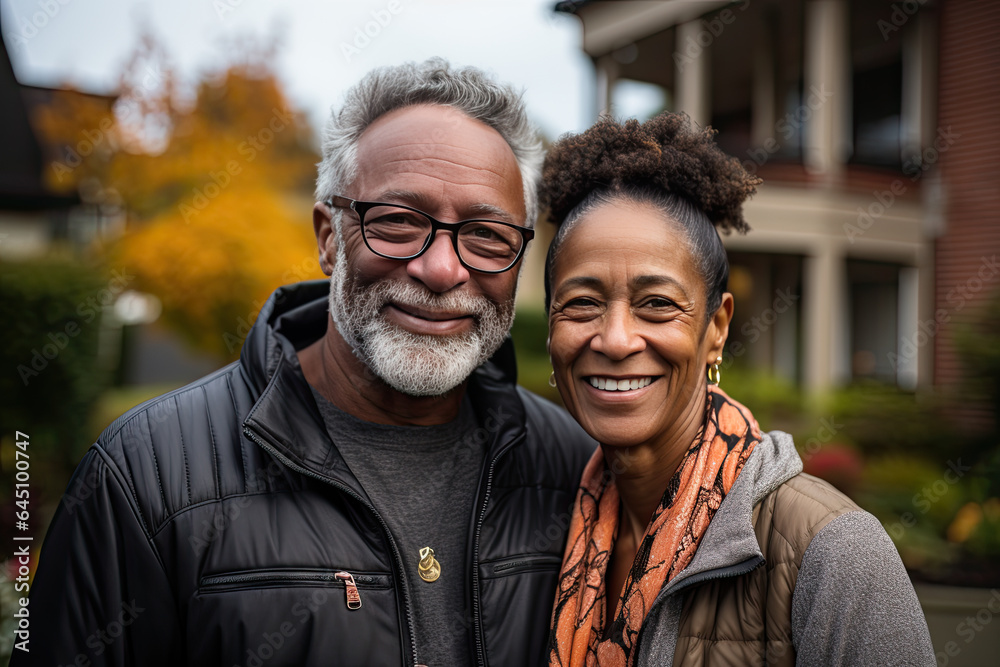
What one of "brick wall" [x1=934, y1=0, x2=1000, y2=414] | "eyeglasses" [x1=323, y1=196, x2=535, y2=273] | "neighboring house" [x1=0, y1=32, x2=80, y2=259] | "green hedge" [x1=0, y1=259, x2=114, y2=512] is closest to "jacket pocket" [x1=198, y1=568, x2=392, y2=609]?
"eyeglasses" [x1=323, y1=196, x2=535, y2=273]

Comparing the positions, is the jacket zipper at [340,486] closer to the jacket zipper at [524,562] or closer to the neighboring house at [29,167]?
the jacket zipper at [524,562]

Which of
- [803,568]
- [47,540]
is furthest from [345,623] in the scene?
[803,568]

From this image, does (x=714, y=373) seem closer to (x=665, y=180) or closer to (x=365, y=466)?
(x=665, y=180)

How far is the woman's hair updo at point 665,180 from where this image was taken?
1.96 metres

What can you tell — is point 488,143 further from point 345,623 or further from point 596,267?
point 345,623

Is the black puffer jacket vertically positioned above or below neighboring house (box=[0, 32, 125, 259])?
below

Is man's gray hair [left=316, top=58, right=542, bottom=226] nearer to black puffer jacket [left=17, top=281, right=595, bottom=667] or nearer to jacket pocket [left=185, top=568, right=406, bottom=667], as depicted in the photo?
black puffer jacket [left=17, top=281, right=595, bottom=667]

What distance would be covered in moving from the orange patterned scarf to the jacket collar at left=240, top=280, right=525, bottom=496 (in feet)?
1.35

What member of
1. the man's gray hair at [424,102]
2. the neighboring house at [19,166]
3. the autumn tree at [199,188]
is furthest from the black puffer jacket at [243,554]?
the neighboring house at [19,166]

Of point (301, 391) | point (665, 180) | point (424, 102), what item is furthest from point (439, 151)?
point (301, 391)

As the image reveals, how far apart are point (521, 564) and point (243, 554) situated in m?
0.80

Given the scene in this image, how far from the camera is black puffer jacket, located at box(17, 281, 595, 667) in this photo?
177 centimetres

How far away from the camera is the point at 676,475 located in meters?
1.95

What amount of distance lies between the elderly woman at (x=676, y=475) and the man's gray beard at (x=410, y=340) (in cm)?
28
